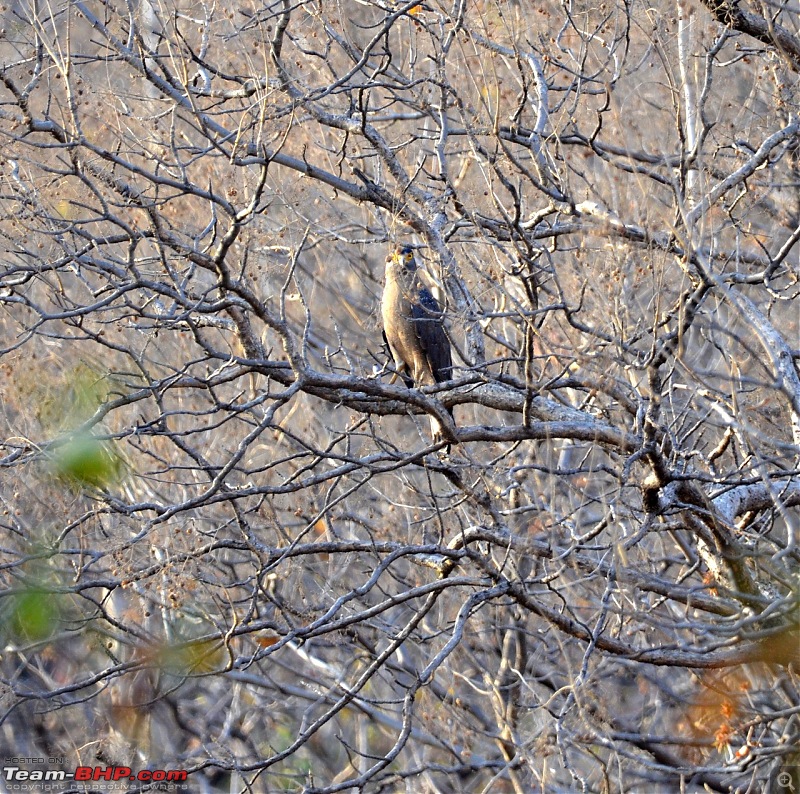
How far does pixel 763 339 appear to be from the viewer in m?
4.29

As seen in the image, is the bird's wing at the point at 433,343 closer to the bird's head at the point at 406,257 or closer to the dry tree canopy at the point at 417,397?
the bird's head at the point at 406,257

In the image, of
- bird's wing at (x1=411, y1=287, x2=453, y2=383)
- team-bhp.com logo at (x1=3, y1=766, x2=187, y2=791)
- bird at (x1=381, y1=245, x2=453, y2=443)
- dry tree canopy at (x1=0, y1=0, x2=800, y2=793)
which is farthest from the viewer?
bird's wing at (x1=411, y1=287, x2=453, y2=383)

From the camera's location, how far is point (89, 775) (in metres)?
5.32

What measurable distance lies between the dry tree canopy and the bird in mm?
246

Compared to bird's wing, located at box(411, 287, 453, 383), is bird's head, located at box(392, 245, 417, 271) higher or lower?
higher

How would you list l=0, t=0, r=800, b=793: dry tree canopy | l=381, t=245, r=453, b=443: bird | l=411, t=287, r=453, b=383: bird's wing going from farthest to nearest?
l=411, t=287, r=453, b=383: bird's wing < l=381, t=245, r=453, b=443: bird < l=0, t=0, r=800, b=793: dry tree canopy

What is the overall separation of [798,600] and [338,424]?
5694mm

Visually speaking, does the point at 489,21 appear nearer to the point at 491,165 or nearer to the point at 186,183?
the point at 491,165

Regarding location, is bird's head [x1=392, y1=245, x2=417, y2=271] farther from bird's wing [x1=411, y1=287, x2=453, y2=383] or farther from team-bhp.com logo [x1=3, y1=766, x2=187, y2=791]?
team-bhp.com logo [x1=3, y1=766, x2=187, y2=791]

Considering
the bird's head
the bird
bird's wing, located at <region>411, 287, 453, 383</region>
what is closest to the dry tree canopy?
the bird's head

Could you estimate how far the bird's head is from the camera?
589 cm

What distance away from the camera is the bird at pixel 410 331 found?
20.5 ft

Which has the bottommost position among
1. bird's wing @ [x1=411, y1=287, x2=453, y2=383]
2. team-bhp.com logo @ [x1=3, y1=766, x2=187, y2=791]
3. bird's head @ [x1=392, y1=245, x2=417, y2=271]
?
team-bhp.com logo @ [x1=3, y1=766, x2=187, y2=791]

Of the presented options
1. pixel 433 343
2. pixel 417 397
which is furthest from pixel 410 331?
pixel 417 397
